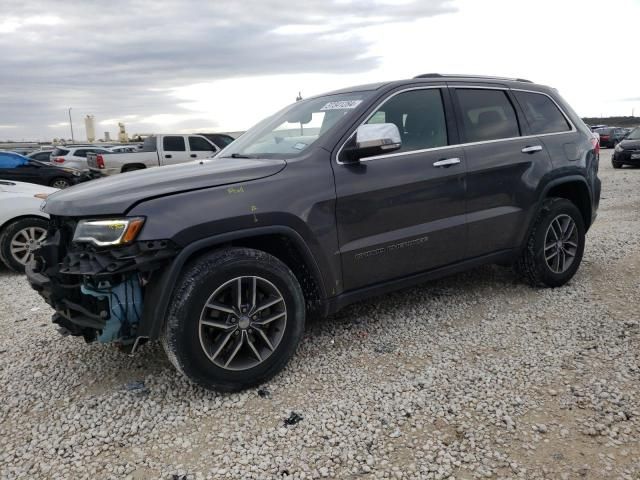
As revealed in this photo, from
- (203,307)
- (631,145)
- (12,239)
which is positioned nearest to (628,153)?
(631,145)

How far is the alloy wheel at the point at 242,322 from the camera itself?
302cm

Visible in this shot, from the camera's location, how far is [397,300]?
4.63m

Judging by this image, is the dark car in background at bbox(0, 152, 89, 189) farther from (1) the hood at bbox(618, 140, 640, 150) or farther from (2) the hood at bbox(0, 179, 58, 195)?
(1) the hood at bbox(618, 140, 640, 150)

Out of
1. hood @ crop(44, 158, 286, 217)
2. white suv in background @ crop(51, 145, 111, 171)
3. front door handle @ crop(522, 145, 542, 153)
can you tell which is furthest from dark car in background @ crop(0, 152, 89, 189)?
front door handle @ crop(522, 145, 542, 153)

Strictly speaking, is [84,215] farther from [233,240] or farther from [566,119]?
[566,119]

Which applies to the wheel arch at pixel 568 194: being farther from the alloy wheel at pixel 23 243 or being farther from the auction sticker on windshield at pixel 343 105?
the alloy wheel at pixel 23 243

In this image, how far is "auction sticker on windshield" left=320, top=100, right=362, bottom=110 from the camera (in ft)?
12.1

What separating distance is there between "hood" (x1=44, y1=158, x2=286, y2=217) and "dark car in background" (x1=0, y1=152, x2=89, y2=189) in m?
10.3

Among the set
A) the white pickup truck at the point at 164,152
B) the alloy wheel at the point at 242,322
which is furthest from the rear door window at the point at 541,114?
the white pickup truck at the point at 164,152

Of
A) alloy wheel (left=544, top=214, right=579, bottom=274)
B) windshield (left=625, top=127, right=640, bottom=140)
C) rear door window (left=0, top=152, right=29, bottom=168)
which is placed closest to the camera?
alloy wheel (left=544, top=214, right=579, bottom=274)

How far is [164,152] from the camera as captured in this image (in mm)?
16641

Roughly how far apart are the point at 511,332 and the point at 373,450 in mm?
1795

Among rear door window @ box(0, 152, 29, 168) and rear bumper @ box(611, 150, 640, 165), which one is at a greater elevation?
rear door window @ box(0, 152, 29, 168)

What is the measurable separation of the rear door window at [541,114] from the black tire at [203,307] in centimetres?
275
